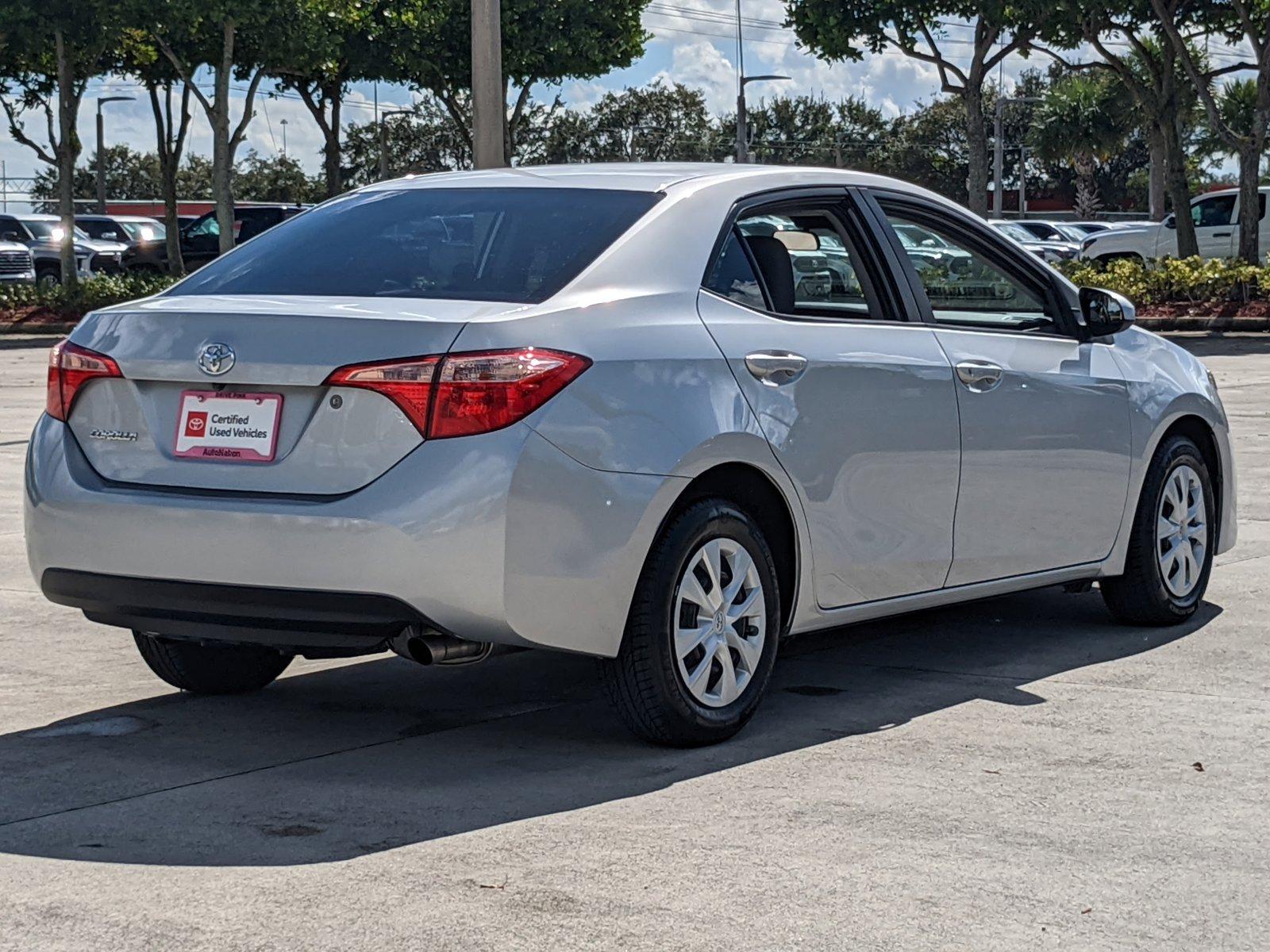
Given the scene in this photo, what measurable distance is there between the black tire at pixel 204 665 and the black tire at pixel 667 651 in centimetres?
130

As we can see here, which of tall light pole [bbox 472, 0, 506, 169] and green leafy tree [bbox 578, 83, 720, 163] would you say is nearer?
tall light pole [bbox 472, 0, 506, 169]

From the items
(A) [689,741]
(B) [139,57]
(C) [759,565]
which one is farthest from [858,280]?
(B) [139,57]

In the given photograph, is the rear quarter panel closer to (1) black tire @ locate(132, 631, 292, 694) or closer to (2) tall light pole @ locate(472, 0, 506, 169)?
(1) black tire @ locate(132, 631, 292, 694)

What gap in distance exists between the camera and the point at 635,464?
4980mm

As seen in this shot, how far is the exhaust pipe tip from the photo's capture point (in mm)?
4895

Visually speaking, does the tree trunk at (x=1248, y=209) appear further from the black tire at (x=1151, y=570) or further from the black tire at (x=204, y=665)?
the black tire at (x=204, y=665)

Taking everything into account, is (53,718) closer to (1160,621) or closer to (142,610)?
(142,610)

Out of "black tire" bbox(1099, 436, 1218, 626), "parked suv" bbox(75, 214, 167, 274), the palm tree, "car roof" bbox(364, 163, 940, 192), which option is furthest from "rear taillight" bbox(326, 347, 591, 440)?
the palm tree

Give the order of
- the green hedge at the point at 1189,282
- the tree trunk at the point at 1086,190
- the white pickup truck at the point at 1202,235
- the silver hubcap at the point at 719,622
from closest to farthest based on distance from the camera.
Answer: the silver hubcap at the point at 719,622
the green hedge at the point at 1189,282
the white pickup truck at the point at 1202,235
the tree trunk at the point at 1086,190

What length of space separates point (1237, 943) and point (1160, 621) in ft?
11.5

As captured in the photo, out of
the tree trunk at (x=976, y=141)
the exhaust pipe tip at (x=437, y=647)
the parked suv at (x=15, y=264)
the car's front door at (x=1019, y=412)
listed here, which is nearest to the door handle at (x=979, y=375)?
the car's front door at (x=1019, y=412)

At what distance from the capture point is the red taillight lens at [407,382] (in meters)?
4.76

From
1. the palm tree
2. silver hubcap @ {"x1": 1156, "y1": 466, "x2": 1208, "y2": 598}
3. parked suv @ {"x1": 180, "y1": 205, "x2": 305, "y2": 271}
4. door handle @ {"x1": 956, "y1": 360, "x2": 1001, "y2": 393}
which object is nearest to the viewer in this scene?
door handle @ {"x1": 956, "y1": 360, "x2": 1001, "y2": 393}

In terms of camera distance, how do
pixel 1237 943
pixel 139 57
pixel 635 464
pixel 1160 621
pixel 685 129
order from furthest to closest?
pixel 685 129
pixel 139 57
pixel 1160 621
pixel 635 464
pixel 1237 943
